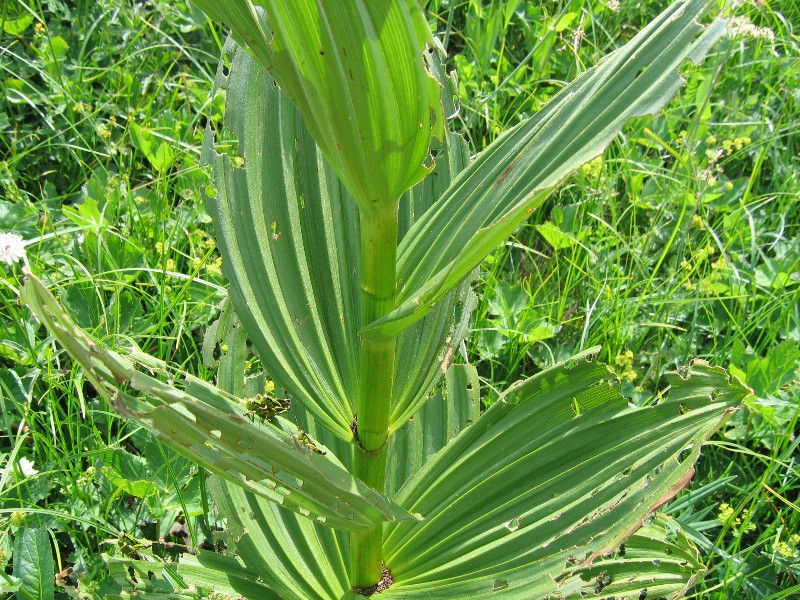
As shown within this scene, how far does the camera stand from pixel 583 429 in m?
1.42

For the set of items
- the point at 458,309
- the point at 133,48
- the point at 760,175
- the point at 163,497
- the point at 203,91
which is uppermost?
the point at 133,48

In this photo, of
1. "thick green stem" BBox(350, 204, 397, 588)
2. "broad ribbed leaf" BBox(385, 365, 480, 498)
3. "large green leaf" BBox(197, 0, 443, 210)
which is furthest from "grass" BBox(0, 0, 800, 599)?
"large green leaf" BBox(197, 0, 443, 210)

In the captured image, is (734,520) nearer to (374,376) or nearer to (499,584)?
(499,584)

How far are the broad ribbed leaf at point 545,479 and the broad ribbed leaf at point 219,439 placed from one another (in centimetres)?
29

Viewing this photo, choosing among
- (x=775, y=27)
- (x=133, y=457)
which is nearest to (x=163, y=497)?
(x=133, y=457)

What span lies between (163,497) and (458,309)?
27.4 inches

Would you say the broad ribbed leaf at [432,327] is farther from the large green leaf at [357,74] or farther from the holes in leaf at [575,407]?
the large green leaf at [357,74]

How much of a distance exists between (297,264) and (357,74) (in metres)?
0.57

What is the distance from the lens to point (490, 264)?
7.39 ft

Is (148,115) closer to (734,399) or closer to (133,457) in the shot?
(133,457)

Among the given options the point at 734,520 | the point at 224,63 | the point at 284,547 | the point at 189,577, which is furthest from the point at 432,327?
the point at 224,63

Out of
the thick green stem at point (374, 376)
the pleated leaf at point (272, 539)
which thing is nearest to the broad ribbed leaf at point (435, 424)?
the pleated leaf at point (272, 539)

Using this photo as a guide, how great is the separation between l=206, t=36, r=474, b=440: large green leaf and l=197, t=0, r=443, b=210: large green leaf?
0.41 meters

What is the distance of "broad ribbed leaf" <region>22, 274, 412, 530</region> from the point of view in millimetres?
910
